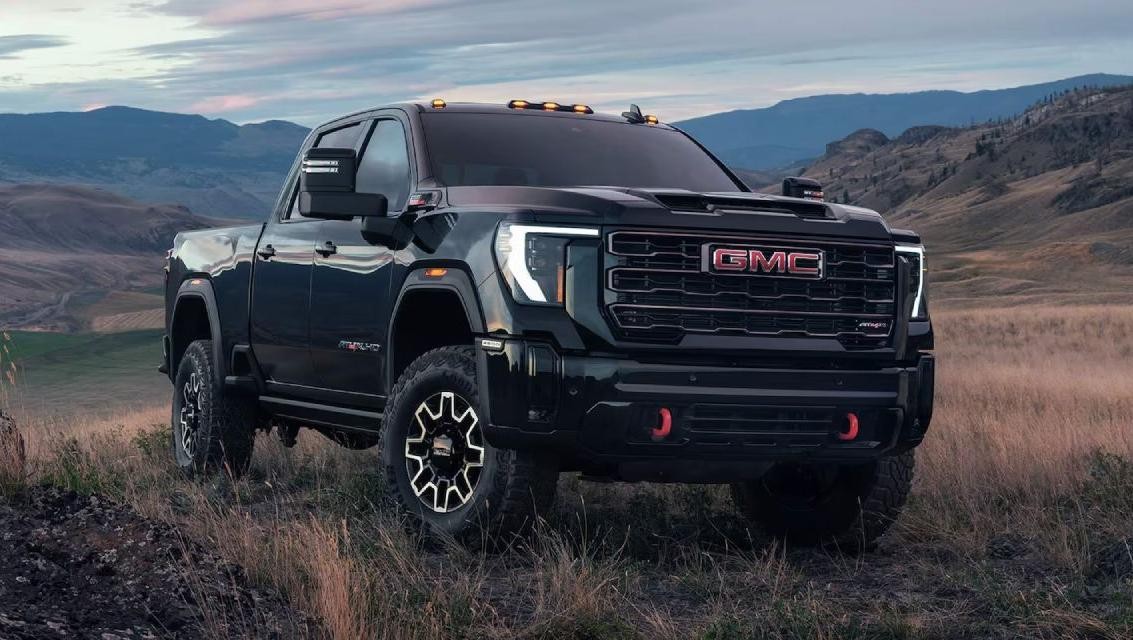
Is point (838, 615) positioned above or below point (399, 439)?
below

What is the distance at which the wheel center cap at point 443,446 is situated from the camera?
666 cm

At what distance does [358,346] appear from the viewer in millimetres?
7516

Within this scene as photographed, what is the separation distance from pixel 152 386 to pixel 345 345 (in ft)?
157

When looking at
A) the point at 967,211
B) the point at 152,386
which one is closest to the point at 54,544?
the point at 152,386

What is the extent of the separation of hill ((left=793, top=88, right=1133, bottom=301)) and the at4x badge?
47930 mm

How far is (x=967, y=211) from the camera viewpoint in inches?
4710

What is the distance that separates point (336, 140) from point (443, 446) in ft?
9.10

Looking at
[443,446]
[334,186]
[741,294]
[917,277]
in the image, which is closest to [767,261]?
[741,294]

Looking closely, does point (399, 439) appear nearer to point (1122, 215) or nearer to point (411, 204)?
point (411, 204)

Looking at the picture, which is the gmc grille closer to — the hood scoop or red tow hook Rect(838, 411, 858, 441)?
the hood scoop

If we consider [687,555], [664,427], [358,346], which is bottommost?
[687,555]

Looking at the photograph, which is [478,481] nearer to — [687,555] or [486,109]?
[687,555]

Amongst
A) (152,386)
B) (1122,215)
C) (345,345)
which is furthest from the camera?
(1122,215)

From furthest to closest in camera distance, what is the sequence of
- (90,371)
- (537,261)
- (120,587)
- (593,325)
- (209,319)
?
1. (90,371)
2. (209,319)
3. (537,261)
4. (593,325)
5. (120,587)
